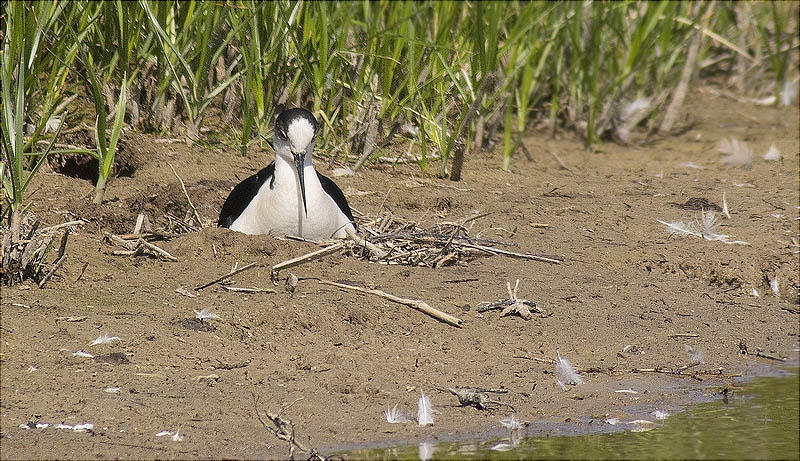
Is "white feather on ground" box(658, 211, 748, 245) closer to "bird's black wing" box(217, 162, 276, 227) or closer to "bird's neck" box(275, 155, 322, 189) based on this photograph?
"bird's neck" box(275, 155, 322, 189)

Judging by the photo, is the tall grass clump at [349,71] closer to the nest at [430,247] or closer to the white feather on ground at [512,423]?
the nest at [430,247]

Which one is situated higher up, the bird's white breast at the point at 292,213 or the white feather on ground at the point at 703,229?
the bird's white breast at the point at 292,213

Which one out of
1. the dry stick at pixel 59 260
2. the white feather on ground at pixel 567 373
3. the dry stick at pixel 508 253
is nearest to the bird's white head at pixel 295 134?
the dry stick at pixel 508 253

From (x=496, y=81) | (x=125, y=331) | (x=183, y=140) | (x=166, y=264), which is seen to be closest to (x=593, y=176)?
(x=496, y=81)

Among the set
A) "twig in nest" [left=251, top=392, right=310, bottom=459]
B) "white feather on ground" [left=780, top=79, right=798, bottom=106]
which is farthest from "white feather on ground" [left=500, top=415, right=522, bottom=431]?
"white feather on ground" [left=780, top=79, right=798, bottom=106]

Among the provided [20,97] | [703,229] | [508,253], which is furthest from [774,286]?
[20,97]

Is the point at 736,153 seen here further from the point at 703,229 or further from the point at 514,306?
the point at 514,306

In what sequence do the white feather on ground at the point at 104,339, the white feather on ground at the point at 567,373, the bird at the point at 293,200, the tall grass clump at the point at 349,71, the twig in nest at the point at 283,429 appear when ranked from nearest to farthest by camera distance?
the twig in nest at the point at 283,429 → the white feather on ground at the point at 104,339 → the white feather on ground at the point at 567,373 → the bird at the point at 293,200 → the tall grass clump at the point at 349,71

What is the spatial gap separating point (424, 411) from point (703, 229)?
8.05 feet

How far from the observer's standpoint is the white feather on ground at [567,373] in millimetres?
3826

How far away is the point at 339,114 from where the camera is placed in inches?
253

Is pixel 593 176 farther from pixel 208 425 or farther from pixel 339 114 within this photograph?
pixel 208 425

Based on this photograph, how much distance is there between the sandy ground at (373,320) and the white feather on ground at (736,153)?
520mm

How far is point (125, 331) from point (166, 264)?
77 cm
